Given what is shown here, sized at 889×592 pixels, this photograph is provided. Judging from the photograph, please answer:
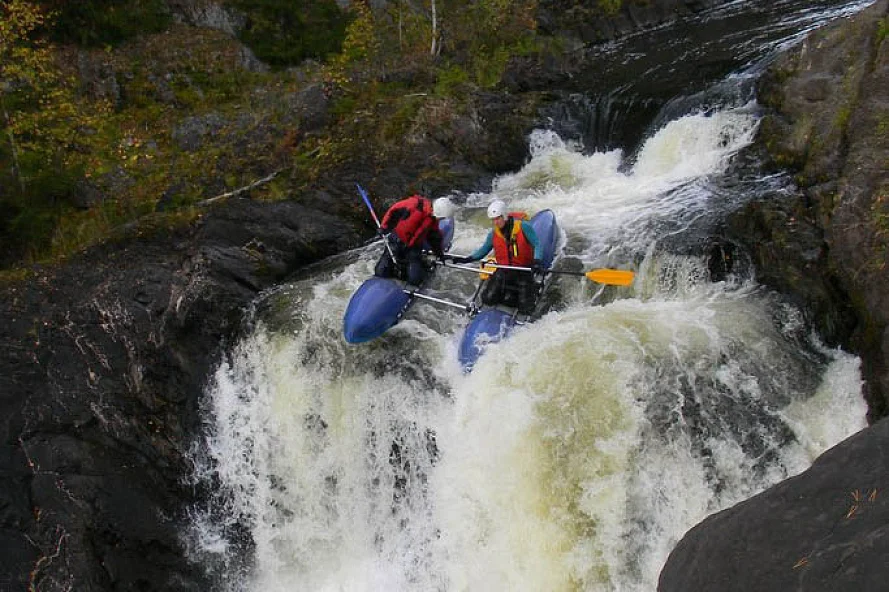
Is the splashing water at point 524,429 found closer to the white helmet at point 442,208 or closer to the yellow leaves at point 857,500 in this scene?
the white helmet at point 442,208

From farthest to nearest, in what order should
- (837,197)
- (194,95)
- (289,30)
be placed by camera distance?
(289,30)
(194,95)
(837,197)

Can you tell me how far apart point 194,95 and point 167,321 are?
25.9ft

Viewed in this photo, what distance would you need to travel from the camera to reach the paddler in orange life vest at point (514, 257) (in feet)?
21.9

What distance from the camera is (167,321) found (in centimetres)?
751

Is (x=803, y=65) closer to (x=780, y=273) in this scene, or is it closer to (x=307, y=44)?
(x=780, y=273)

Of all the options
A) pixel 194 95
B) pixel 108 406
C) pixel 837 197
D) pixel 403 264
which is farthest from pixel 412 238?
pixel 194 95

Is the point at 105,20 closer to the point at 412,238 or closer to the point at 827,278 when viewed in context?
the point at 412,238

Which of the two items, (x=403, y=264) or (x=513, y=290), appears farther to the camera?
(x=403, y=264)

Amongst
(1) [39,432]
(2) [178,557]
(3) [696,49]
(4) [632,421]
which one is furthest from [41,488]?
(3) [696,49]

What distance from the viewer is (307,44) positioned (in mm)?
15320

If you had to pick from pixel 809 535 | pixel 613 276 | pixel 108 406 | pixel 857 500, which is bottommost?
pixel 108 406

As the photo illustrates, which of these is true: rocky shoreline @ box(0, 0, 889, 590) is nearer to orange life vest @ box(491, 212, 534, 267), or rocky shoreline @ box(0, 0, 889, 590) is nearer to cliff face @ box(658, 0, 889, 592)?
cliff face @ box(658, 0, 889, 592)

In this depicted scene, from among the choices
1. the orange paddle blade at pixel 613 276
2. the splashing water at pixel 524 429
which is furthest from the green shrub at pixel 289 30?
the orange paddle blade at pixel 613 276

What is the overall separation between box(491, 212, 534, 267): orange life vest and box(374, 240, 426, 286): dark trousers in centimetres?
106
